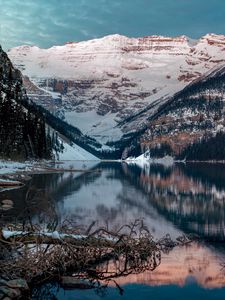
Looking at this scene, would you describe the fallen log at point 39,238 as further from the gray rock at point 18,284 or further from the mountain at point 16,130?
the mountain at point 16,130

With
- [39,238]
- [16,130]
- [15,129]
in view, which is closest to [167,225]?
[39,238]

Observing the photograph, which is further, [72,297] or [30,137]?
[30,137]

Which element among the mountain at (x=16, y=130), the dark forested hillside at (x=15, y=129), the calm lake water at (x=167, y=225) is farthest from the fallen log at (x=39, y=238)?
the dark forested hillside at (x=15, y=129)

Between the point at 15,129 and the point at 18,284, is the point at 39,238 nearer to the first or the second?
the point at 18,284

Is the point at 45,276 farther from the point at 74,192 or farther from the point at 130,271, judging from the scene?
the point at 74,192

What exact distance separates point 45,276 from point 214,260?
1050cm

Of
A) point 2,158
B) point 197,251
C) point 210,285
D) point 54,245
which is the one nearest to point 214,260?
point 197,251

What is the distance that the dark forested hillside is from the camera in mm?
115562

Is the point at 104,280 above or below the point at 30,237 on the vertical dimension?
below

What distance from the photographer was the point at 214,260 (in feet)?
91.9

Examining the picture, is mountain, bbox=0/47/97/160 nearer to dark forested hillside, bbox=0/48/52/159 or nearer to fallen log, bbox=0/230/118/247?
dark forested hillside, bbox=0/48/52/159

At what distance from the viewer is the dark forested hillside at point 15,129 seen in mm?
115562

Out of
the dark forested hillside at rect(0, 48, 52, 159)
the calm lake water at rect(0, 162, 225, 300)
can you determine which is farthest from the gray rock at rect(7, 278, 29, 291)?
the dark forested hillside at rect(0, 48, 52, 159)

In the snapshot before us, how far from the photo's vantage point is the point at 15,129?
124 meters
